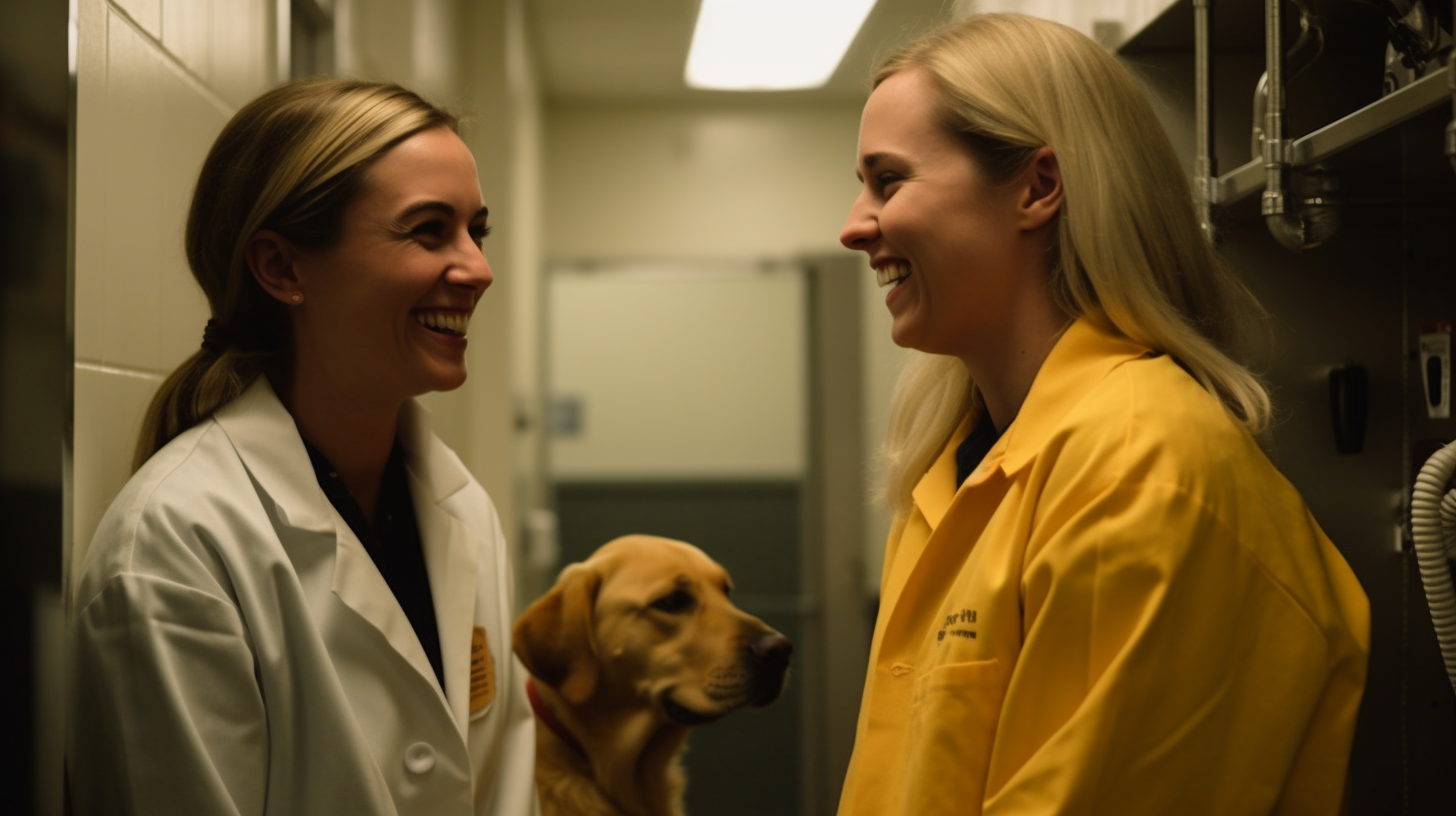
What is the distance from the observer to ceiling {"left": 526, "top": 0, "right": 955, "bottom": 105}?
10.9 feet

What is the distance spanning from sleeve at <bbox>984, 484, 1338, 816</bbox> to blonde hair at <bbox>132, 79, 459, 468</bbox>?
72 centimetres

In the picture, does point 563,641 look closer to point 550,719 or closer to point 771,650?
point 550,719

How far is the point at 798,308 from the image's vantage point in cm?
358

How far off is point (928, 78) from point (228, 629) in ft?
2.50

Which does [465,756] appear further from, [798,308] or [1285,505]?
[798,308]

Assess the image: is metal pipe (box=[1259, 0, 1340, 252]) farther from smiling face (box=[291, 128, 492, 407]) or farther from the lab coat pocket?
smiling face (box=[291, 128, 492, 407])

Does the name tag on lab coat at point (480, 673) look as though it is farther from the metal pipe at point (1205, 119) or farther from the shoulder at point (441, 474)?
the metal pipe at point (1205, 119)

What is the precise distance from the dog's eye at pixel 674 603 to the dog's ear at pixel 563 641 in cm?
9

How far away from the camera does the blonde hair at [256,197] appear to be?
105 cm

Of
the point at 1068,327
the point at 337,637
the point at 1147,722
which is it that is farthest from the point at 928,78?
the point at 337,637

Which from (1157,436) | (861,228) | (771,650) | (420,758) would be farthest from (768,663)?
(1157,436)

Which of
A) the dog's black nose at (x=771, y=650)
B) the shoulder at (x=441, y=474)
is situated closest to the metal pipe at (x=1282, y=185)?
the dog's black nose at (x=771, y=650)

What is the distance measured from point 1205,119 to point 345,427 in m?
1.01

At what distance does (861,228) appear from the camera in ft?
3.41
